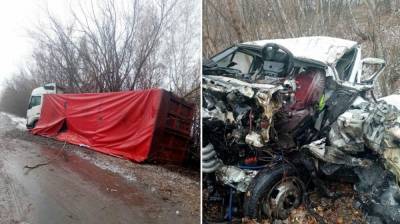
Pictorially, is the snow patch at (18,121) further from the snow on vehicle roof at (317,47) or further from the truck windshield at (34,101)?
the snow on vehicle roof at (317,47)

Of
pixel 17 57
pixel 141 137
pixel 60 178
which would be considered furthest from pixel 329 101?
pixel 17 57

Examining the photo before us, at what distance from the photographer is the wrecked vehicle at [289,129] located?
1559 millimetres

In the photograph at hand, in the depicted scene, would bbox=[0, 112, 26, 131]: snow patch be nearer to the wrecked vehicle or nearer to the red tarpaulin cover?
the red tarpaulin cover

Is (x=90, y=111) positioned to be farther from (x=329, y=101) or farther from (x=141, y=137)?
(x=329, y=101)

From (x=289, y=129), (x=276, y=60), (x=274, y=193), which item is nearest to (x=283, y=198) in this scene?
(x=274, y=193)

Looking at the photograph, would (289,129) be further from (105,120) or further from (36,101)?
(36,101)

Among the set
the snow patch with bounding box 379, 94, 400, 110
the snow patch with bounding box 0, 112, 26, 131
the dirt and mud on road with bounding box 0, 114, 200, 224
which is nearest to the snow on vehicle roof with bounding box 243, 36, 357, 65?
the snow patch with bounding box 379, 94, 400, 110

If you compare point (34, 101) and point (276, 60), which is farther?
point (276, 60)

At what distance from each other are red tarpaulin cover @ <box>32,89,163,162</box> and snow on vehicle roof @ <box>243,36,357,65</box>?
1.68 ft

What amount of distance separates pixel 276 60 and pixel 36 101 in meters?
0.92

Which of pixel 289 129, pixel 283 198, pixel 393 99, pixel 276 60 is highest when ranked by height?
pixel 276 60

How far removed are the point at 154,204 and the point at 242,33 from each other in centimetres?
76

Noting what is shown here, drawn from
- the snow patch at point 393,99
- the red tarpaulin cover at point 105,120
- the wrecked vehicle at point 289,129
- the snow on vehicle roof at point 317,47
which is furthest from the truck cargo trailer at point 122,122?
the snow patch at point 393,99

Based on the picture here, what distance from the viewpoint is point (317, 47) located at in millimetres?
1632
